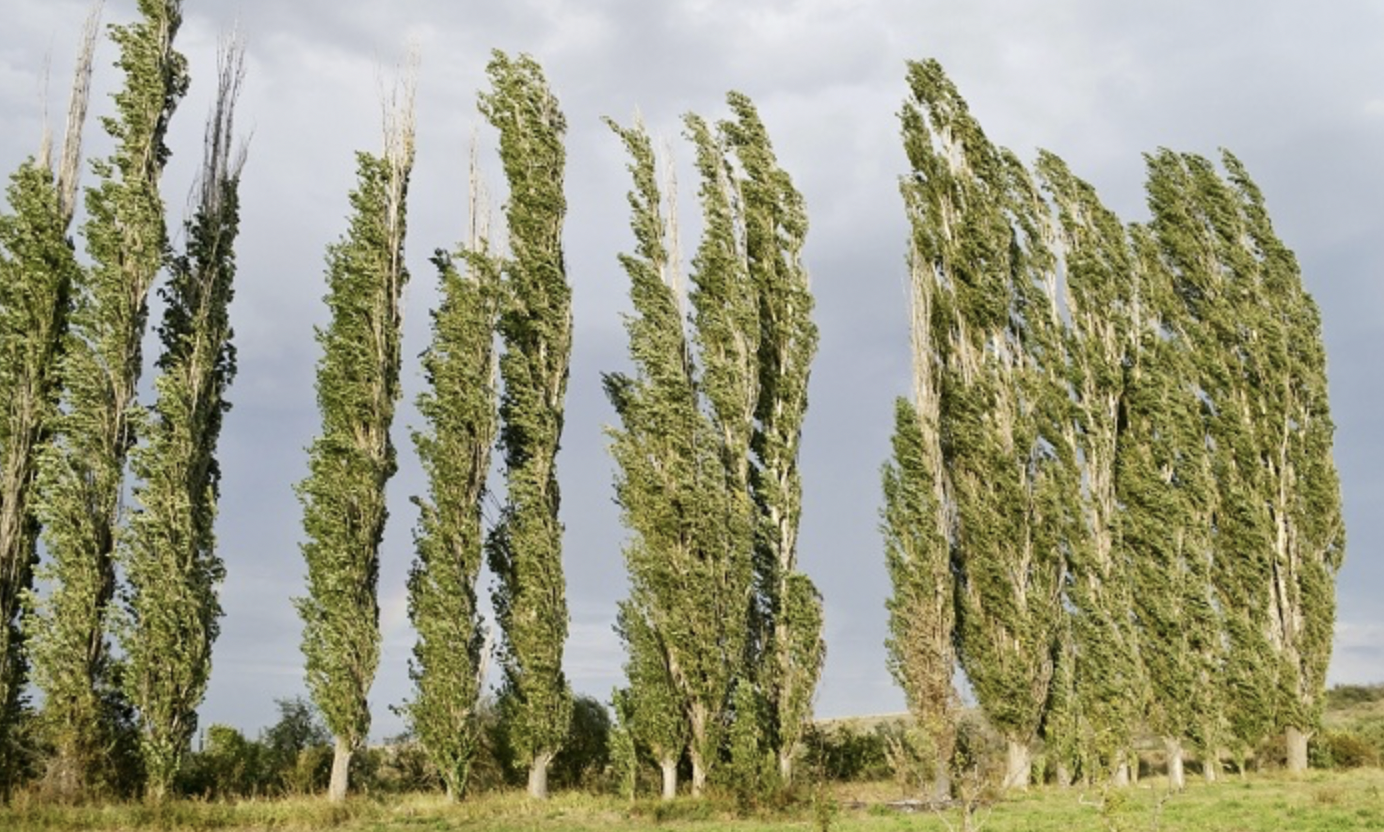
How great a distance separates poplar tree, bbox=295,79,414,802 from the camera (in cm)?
2258

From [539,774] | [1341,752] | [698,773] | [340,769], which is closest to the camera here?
[340,769]

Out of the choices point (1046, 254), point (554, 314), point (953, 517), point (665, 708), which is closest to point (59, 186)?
point (554, 314)

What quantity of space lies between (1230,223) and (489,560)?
26223mm

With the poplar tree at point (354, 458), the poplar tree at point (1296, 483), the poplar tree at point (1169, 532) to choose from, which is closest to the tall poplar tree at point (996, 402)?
the poplar tree at point (1169, 532)

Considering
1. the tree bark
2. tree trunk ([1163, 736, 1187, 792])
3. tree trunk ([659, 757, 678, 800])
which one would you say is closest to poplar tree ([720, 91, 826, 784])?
tree trunk ([659, 757, 678, 800])

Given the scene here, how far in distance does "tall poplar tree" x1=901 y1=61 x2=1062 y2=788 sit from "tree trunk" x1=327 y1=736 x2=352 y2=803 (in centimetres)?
1444

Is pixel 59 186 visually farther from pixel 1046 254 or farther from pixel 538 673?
pixel 1046 254

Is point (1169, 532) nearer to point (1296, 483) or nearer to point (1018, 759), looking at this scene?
point (1296, 483)

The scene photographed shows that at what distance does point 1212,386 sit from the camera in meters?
34.3

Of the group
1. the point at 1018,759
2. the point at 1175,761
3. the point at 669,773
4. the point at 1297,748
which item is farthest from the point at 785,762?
the point at 1297,748

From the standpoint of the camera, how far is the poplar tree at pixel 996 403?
28.0 m

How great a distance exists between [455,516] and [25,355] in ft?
29.8

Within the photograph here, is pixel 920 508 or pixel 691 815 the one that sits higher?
pixel 920 508

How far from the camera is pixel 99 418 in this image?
868 inches
